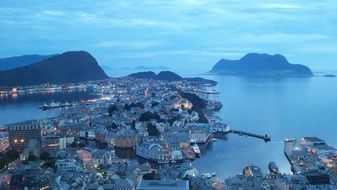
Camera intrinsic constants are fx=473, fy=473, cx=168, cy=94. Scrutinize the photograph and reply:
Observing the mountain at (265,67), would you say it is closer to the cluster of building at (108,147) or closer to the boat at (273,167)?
the cluster of building at (108,147)

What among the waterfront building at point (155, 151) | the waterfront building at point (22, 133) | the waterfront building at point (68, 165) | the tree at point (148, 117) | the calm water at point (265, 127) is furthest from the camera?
the tree at point (148, 117)

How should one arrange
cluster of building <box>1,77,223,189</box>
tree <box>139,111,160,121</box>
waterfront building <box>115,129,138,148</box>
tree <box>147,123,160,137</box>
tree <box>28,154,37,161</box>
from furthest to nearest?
tree <box>139,111,160,121</box> < tree <box>147,123,160,137</box> < waterfront building <box>115,129,138,148</box> < tree <box>28,154,37,161</box> < cluster of building <box>1,77,223,189</box>

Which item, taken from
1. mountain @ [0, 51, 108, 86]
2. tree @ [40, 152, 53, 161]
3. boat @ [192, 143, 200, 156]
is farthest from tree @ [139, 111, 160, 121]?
mountain @ [0, 51, 108, 86]

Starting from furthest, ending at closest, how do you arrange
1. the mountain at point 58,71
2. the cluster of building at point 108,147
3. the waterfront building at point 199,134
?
1. the mountain at point 58,71
2. the waterfront building at point 199,134
3. the cluster of building at point 108,147

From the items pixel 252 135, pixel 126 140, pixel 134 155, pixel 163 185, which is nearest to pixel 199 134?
pixel 252 135

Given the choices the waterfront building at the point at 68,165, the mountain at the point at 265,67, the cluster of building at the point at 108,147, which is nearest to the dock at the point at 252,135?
the cluster of building at the point at 108,147

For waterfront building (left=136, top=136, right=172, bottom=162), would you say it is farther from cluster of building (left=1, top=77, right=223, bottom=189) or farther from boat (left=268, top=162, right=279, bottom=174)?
boat (left=268, top=162, right=279, bottom=174)
